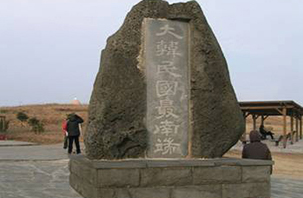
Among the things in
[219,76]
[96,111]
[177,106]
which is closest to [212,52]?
[219,76]

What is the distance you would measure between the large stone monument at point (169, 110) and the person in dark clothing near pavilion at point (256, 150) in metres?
0.49

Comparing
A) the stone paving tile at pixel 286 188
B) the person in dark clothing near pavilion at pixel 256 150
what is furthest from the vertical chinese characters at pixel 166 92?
the stone paving tile at pixel 286 188

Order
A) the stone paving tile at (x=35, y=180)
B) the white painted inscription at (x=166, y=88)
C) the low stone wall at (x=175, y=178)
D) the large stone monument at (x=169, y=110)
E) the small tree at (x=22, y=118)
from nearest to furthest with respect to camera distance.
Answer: the low stone wall at (x=175, y=178) < the large stone monument at (x=169, y=110) < the white painted inscription at (x=166, y=88) < the stone paving tile at (x=35, y=180) < the small tree at (x=22, y=118)

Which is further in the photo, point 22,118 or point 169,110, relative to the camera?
point 22,118

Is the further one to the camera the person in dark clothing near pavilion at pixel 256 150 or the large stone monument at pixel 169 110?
the person in dark clothing near pavilion at pixel 256 150

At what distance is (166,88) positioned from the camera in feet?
23.9

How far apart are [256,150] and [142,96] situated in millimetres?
2304

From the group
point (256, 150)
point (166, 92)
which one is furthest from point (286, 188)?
point (166, 92)

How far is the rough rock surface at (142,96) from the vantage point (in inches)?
275

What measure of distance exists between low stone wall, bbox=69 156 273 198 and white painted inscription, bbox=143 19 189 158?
414 millimetres

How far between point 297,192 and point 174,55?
406 cm

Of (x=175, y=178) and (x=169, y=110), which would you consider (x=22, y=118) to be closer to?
(x=169, y=110)

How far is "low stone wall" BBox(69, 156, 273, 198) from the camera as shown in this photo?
637cm

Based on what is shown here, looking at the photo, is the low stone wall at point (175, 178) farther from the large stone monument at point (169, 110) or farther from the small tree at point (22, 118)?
the small tree at point (22, 118)
